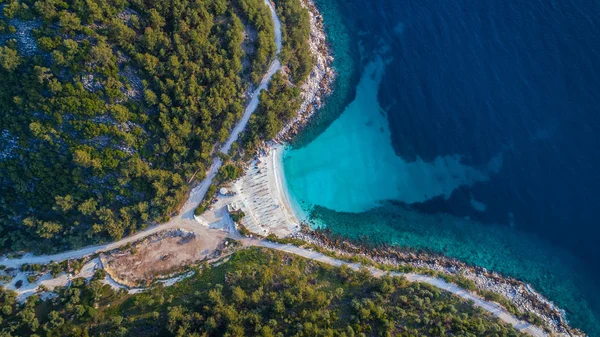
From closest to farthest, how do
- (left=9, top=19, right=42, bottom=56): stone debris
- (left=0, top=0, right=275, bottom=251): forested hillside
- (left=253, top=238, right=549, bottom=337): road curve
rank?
(left=9, top=19, right=42, bottom=56): stone debris < (left=0, top=0, right=275, bottom=251): forested hillside < (left=253, top=238, right=549, bottom=337): road curve

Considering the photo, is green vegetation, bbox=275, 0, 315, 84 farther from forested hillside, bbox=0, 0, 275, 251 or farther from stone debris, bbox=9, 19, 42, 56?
stone debris, bbox=9, 19, 42, 56

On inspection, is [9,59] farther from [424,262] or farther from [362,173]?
[424,262]

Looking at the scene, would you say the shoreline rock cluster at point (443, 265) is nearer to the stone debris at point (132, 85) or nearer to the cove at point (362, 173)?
the cove at point (362, 173)

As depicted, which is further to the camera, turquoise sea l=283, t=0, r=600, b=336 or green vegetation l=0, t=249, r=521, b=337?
turquoise sea l=283, t=0, r=600, b=336

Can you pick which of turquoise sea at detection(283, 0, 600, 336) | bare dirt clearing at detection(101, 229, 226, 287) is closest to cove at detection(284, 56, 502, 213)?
turquoise sea at detection(283, 0, 600, 336)

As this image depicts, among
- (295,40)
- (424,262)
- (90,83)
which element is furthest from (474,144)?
(90,83)

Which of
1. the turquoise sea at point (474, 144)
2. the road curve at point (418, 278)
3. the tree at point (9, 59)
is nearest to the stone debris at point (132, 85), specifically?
the tree at point (9, 59)
